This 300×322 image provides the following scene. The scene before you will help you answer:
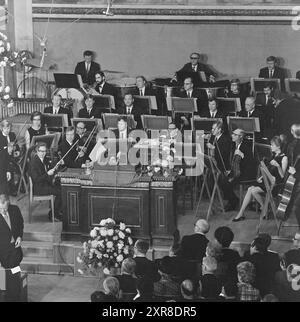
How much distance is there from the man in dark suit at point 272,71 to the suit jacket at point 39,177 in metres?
4.78

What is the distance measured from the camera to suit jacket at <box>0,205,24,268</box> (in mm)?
12062

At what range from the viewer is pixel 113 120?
14336 mm

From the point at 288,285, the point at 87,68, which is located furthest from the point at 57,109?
the point at 288,285

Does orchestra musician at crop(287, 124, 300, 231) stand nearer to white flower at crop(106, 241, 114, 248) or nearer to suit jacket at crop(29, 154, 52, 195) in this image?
white flower at crop(106, 241, 114, 248)

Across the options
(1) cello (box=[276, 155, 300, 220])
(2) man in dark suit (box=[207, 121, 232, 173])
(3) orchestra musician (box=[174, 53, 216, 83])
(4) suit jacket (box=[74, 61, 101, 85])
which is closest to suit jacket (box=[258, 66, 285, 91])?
(3) orchestra musician (box=[174, 53, 216, 83])

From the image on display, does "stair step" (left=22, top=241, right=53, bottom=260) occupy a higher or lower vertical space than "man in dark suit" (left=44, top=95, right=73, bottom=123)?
lower

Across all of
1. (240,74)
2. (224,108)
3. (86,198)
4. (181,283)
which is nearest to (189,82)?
(224,108)

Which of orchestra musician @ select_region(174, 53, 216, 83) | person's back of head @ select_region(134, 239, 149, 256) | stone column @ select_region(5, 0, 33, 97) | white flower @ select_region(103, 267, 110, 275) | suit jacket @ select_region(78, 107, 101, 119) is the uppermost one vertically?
stone column @ select_region(5, 0, 33, 97)

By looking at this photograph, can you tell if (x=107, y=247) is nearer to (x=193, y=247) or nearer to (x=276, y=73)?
(x=193, y=247)

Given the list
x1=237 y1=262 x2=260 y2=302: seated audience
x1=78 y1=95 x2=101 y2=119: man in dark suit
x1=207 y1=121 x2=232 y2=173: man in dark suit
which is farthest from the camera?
x1=78 y1=95 x2=101 y2=119: man in dark suit

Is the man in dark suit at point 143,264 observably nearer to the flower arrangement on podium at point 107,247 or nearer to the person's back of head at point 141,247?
the person's back of head at point 141,247

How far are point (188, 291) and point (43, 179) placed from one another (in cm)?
328

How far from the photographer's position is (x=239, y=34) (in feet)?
56.9
